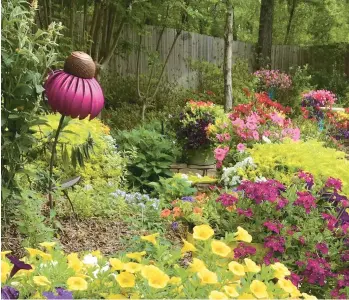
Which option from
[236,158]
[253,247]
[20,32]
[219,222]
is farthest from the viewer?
[236,158]

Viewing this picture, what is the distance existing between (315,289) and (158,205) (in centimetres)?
121

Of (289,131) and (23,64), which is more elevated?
(23,64)

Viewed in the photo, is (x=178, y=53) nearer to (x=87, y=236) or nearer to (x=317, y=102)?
(x=317, y=102)

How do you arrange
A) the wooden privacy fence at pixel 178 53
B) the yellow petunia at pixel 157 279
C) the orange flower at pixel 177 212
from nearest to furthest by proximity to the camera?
1. the yellow petunia at pixel 157 279
2. the orange flower at pixel 177 212
3. the wooden privacy fence at pixel 178 53

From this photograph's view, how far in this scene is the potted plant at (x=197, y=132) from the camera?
7340 mm

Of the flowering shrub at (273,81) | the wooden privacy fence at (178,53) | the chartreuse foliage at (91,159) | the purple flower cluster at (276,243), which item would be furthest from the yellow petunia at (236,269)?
the flowering shrub at (273,81)

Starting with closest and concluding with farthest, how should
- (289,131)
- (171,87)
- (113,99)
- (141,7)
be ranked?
(289,131)
(141,7)
(113,99)
(171,87)

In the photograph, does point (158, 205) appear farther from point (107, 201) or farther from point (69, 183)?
point (69, 183)

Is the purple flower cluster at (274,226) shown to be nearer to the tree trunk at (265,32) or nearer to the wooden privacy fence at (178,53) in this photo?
the wooden privacy fence at (178,53)

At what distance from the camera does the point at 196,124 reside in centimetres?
735

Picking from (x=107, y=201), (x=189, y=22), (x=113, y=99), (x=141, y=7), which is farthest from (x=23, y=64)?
(x=189, y=22)

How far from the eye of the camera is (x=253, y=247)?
3.13 metres

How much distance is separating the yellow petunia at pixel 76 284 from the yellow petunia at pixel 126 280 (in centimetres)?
12

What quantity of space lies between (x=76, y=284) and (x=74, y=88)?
1335 mm
